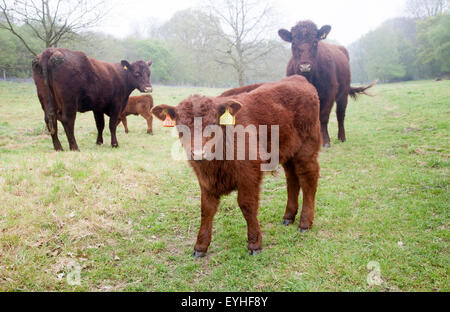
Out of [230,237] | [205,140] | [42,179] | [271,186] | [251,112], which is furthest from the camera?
[271,186]

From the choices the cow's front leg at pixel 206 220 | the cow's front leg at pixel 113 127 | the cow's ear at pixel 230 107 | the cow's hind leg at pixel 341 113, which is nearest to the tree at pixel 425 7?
the cow's hind leg at pixel 341 113

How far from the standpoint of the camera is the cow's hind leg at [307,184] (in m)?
4.16

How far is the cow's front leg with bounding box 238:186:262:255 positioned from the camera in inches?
138

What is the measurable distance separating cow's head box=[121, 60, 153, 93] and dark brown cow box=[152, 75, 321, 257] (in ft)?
24.9

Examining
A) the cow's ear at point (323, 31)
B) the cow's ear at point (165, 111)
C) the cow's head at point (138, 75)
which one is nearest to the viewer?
the cow's ear at point (165, 111)

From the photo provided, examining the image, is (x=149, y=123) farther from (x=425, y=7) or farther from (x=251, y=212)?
(x=425, y=7)

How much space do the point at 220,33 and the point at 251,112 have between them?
1495cm

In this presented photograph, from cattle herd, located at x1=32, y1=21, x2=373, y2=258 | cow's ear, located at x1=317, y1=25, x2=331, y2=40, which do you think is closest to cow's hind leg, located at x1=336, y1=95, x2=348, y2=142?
cow's ear, located at x1=317, y1=25, x2=331, y2=40

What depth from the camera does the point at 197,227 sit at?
4.57 meters

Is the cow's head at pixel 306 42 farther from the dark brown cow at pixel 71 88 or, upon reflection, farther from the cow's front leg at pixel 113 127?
the cow's front leg at pixel 113 127

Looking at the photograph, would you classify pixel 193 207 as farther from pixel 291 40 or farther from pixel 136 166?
pixel 291 40

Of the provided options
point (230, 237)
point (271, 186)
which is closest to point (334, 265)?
point (230, 237)

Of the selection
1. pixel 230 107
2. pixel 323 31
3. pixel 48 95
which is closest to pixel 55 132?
pixel 48 95
